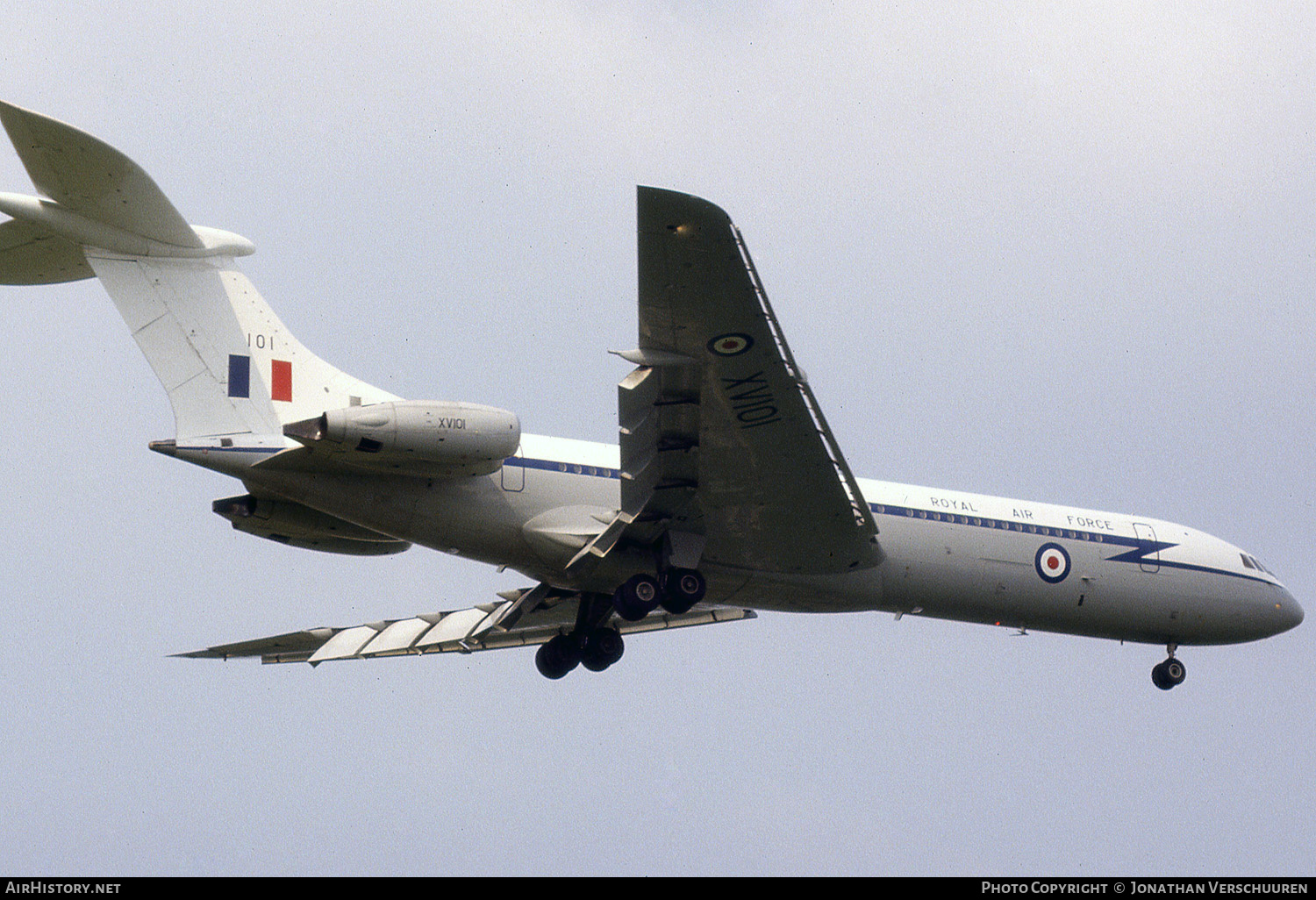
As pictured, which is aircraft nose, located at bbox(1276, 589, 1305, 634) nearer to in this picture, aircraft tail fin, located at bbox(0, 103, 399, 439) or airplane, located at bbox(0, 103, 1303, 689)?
airplane, located at bbox(0, 103, 1303, 689)

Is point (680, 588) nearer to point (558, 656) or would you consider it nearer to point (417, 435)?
point (558, 656)

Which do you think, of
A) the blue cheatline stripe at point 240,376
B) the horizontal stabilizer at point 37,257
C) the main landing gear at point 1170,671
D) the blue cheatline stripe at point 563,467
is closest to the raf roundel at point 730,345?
the blue cheatline stripe at point 563,467

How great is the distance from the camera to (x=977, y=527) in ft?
76.6

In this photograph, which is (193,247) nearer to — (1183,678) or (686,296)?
(686,296)

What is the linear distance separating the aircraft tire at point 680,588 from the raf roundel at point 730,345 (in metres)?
4.30

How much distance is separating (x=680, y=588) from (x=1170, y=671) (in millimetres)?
9246

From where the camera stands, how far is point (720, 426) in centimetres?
1959

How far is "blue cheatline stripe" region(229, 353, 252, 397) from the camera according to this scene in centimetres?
1981

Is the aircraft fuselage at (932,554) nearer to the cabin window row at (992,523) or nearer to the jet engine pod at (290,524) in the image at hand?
the cabin window row at (992,523)

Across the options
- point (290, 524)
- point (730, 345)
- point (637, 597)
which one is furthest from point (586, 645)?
point (730, 345)

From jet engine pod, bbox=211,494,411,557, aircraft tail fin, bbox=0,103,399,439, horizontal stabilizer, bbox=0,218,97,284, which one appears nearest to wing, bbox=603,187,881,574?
jet engine pod, bbox=211,494,411,557

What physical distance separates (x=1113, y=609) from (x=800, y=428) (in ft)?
25.0
